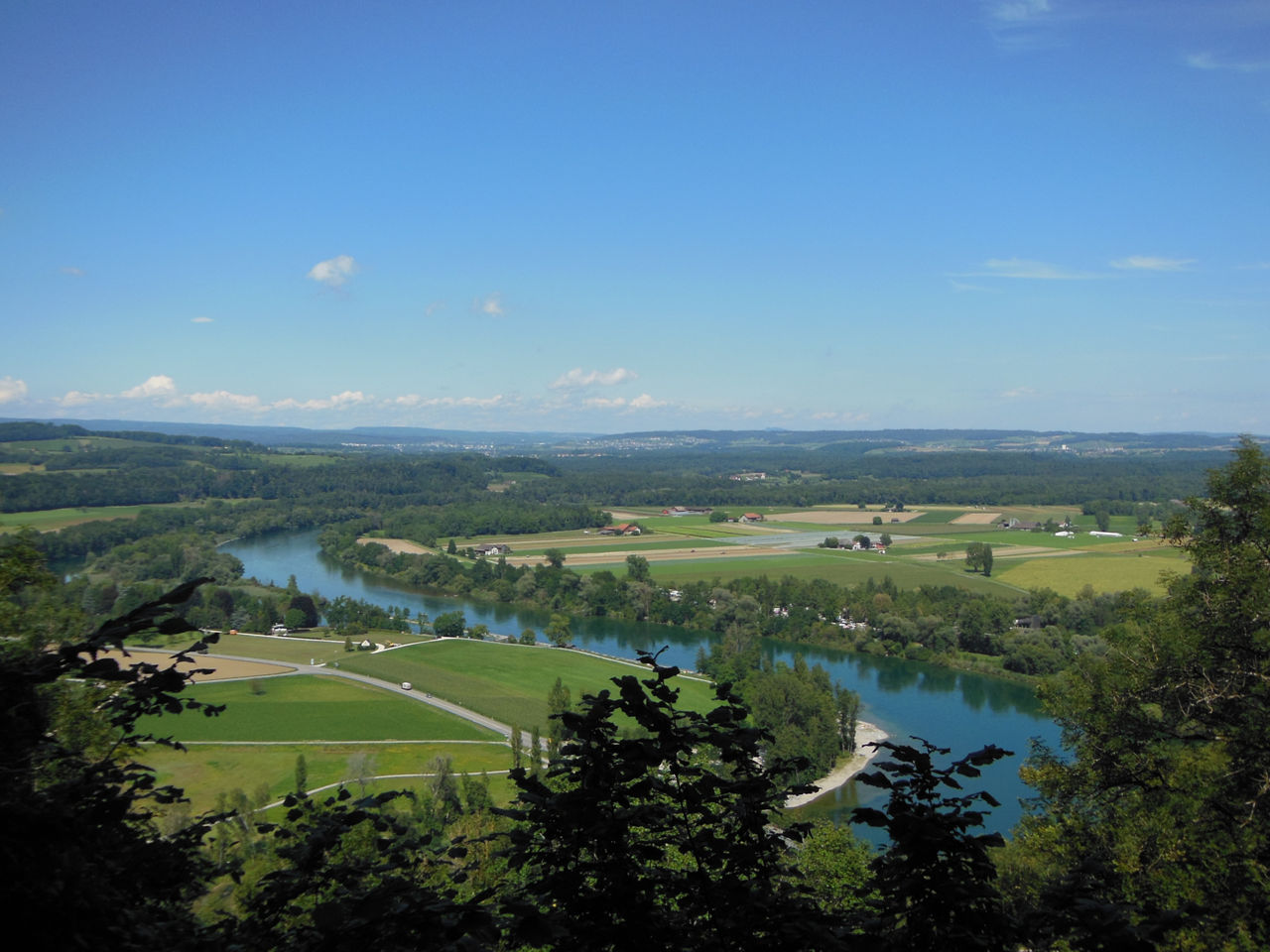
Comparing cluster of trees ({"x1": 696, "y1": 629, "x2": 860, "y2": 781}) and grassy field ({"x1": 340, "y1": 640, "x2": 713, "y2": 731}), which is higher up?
cluster of trees ({"x1": 696, "y1": 629, "x2": 860, "y2": 781})

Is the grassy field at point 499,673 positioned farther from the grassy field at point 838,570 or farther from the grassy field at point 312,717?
the grassy field at point 838,570

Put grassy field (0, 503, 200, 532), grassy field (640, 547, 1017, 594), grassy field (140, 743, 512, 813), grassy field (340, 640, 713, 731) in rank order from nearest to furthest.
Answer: grassy field (140, 743, 512, 813) < grassy field (340, 640, 713, 731) < grassy field (640, 547, 1017, 594) < grassy field (0, 503, 200, 532)

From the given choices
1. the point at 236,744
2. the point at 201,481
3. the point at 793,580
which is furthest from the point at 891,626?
the point at 201,481

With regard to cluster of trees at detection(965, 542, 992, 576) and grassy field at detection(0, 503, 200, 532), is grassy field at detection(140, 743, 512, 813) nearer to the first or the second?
cluster of trees at detection(965, 542, 992, 576)

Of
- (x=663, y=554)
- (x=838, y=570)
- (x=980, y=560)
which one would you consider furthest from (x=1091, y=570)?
(x=663, y=554)

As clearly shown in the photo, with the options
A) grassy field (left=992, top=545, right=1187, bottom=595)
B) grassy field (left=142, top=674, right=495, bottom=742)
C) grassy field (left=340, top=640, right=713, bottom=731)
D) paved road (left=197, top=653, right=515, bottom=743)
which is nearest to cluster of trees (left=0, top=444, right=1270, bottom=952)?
paved road (left=197, top=653, right=515, bottom=743)

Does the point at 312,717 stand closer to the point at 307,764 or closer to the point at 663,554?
the point at 307,764
